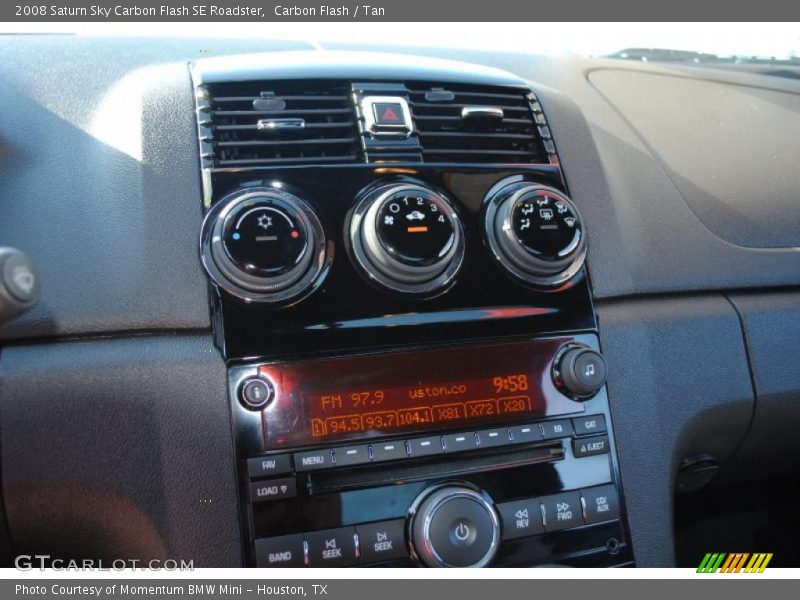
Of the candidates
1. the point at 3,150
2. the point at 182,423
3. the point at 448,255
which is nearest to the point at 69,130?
the point at 3,150

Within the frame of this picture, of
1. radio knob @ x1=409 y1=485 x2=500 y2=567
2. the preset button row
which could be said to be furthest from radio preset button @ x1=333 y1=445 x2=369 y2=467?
radio knob @ x1=409 y1=485 x2=500 y2=567

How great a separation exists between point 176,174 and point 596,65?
1242 mm

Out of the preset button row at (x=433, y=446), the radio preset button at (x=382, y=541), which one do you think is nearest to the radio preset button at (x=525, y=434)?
the preset button row at (x=433, y=446)

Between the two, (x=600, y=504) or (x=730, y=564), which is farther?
(x=730, y=564)

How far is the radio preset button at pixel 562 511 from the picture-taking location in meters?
1.15

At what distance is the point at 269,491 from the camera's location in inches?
41.7

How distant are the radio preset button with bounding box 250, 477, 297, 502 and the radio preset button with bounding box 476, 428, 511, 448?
0.31 meters

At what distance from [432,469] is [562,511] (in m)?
0.23

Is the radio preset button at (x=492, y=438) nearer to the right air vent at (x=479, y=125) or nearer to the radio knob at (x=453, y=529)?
the radio knob at (x=453, y=529)

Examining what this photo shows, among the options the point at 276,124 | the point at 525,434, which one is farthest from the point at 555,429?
the point at 276,124

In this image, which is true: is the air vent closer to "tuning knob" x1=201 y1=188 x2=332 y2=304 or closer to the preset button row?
"tuning knob" x1=201 y1=188 x2=332 y2=304

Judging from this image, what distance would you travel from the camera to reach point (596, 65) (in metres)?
1.91

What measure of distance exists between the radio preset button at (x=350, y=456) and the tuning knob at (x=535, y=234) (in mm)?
398

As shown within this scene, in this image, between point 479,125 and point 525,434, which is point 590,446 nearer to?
point 525,434
